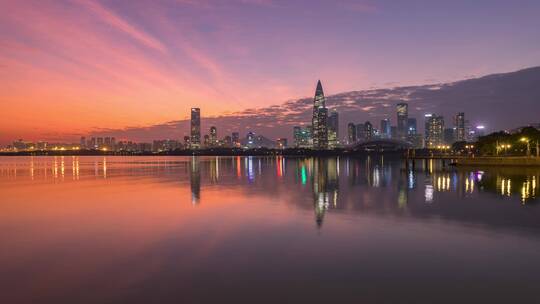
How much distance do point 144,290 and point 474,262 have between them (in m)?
11.2

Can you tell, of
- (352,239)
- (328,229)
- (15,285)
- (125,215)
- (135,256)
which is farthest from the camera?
(125,215)

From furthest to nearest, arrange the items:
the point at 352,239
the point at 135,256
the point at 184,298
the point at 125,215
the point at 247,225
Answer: the point at 125,215, the point at 247,225, the point at 352,239, the point at 135,256, the point at 184,298

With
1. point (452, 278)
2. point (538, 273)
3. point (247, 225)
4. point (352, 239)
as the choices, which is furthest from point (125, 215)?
point (538, 273)

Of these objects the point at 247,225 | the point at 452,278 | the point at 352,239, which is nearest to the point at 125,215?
the point at 247,225

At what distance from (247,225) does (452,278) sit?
1229 centimetres

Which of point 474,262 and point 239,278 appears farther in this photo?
point 474,262

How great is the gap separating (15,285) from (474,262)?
15.1 metres

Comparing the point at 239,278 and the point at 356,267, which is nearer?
the point at 239,278

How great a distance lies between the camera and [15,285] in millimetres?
13016

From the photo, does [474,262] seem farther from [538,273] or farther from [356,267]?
[356,267]

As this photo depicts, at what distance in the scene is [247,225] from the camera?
76.7 ft

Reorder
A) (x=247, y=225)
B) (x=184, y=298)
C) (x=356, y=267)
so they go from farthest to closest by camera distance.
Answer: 1. (x=247, y=225)
2. (x=356, y=267)
3. (x=184, y=298)

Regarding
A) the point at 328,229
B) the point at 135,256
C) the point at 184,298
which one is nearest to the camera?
the point at 184,298

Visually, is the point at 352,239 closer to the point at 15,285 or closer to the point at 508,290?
the point at 508,290
